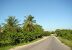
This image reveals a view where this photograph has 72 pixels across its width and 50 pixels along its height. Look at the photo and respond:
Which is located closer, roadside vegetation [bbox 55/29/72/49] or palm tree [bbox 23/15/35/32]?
Result: roadside vegetation [bbox 55/29/72/49]

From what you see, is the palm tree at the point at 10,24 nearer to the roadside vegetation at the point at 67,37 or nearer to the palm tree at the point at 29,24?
the palm tree at the point at 29,24

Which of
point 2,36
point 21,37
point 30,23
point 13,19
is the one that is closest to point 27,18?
point 30,23

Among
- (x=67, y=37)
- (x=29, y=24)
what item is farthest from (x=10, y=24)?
(x=67, y=37)

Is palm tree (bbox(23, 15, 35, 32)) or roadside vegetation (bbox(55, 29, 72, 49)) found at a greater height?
palm tree (bbox(23, 15, 35, 32))

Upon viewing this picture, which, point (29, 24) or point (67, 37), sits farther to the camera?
point (29, 24)

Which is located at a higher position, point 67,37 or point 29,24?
point 29,24

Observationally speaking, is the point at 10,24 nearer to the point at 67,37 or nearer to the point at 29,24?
the point at 29,24

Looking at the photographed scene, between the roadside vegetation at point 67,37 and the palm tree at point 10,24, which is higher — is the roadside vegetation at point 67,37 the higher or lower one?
the lower one

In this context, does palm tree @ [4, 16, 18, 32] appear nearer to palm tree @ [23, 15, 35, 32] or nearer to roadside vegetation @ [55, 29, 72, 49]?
palm tree @ [23, 15, 35, 32]

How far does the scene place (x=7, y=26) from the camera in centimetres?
6066

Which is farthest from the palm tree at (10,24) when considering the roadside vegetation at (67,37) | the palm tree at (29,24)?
the roadside vegetation at (67,37)

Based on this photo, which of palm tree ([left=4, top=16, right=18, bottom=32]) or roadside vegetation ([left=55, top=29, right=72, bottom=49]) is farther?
palm tree ([left=4, top=16, right=18, bottom=32])

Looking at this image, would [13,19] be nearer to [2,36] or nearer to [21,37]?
[2,36]

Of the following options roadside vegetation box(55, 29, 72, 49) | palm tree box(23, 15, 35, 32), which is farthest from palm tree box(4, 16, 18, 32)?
roadside vegetation box(55, 29, 72, 49)
